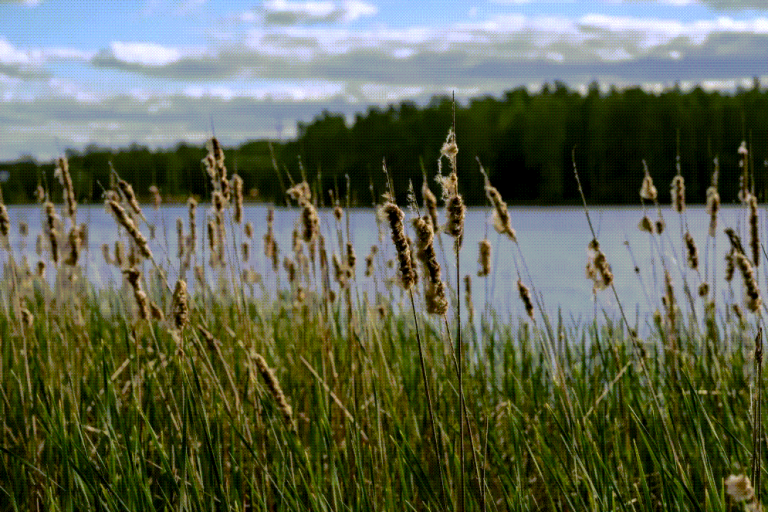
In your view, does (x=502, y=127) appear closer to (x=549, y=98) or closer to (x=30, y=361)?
(x=549, y=98)

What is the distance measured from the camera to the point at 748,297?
7.64 feet

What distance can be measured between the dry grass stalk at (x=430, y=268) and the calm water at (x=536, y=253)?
88cm

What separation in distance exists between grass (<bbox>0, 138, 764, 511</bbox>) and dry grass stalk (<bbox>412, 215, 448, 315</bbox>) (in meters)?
0.48

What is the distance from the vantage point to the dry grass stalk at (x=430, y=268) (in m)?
1.21

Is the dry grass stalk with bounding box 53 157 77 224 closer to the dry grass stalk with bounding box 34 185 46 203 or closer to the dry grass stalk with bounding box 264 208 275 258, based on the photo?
the dry grass stalk with bounding box 34 185 46 203

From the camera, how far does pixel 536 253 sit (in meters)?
12.3

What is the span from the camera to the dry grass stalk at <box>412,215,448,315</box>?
3.96ft

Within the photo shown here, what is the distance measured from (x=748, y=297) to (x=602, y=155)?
3236 cm

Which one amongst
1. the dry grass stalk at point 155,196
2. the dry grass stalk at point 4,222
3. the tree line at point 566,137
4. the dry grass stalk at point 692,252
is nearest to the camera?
the dry grass stalk at point 4,222

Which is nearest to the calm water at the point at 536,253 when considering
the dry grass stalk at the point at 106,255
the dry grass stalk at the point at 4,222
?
the dry grass stalk at the point at 106,255

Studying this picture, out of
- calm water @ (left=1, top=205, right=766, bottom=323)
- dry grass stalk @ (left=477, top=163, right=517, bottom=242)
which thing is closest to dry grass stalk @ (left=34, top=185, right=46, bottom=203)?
calm water @ (left=1, top=205, right=766, bottom=323)

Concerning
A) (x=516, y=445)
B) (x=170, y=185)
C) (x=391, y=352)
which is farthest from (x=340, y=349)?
(x=516, y=445)

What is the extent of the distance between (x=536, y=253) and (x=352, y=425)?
990 centimetres

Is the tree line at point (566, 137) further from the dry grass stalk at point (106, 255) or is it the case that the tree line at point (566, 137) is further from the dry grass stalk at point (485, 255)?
the dry grass stalk at point (485, 255)
